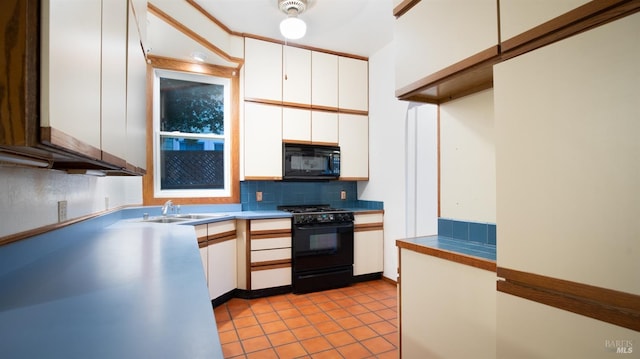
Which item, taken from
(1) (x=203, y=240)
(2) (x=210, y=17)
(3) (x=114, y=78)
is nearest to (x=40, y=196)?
(3) (x=114, y=78)

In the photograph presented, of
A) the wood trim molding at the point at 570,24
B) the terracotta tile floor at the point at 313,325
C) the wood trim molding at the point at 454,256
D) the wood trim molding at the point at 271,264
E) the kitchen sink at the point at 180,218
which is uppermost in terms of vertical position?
the wood trim molding at the point at 570,24

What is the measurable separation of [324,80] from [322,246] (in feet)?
6.68

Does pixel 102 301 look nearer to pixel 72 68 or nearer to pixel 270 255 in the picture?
pixel 72 68

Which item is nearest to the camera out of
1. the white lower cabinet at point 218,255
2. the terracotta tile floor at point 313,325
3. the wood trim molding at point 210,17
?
the terracotta tile floor at point 313,325

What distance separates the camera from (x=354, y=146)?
12.7 feet

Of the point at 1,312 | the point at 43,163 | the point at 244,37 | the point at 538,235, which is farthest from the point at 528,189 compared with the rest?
the point at 244,37

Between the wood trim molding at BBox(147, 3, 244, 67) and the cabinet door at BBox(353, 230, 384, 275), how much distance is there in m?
2.45

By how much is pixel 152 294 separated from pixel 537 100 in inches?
56.8

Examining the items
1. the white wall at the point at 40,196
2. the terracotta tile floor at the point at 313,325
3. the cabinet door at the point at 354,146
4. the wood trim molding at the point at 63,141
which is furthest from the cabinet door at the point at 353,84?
the wood trim molding at the point at 63,141

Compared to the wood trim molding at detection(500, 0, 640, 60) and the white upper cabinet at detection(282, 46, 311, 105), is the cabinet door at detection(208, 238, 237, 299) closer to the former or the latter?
the white upper cabinet at detection(282, 46, 311, 105)

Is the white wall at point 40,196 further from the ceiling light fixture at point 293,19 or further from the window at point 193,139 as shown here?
the ceiling light fixture at point 293,19

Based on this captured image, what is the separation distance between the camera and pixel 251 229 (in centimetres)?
305

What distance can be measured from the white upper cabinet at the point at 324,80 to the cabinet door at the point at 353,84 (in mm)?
74

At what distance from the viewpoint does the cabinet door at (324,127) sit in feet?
11.9
